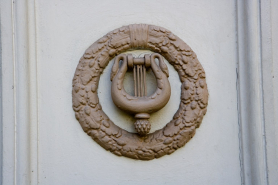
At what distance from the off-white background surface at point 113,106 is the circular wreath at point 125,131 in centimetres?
4

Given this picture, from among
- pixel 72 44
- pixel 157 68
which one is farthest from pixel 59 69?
pixel 157 68

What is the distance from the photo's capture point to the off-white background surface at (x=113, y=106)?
5.96 feet

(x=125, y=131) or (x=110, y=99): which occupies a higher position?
(x=110, y=99)

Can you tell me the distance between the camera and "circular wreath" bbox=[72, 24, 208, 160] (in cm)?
181

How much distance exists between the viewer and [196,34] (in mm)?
1936

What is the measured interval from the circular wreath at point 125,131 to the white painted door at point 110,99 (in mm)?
38

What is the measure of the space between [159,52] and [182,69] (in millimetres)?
126

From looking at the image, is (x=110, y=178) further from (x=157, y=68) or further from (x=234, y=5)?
(x=234, y=5)

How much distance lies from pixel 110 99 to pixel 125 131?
15 cm

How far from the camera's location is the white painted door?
1.80 meters

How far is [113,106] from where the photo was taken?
1855 millimetres

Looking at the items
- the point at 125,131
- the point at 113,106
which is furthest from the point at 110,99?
the point at 125,131

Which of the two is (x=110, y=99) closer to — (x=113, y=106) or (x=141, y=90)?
(x=113, y=106)

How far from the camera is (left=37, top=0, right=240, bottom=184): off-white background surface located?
1816mm
